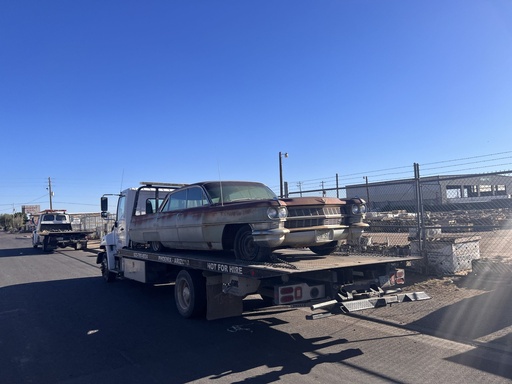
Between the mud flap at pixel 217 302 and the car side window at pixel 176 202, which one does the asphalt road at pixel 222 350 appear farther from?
the car side window at pixel 176 202

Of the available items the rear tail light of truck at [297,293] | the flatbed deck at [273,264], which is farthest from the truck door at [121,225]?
the rear tail light of truck at [297,293]

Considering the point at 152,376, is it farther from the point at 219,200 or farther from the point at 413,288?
the point at 413,288

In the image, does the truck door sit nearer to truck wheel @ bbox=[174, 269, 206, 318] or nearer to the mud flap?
truck wheel @ bbox=[174, 269, 206, 318]

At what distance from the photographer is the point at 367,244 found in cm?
1173

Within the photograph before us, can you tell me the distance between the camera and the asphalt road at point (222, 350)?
4.79 metres

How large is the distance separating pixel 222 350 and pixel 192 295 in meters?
1.71

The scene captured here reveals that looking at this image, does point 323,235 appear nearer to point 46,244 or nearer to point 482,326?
point 482,326

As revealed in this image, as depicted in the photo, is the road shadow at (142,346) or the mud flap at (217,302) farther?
the mud flap at (217,302)

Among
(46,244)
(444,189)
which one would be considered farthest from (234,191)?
(46,244)

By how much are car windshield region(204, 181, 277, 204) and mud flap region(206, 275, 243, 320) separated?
4.59ft

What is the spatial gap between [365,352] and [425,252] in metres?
4.89

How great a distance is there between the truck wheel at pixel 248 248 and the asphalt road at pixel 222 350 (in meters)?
1.18

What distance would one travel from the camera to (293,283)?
5.54 meters

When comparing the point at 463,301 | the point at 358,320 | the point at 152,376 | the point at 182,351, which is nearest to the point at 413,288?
the point at 463,301
